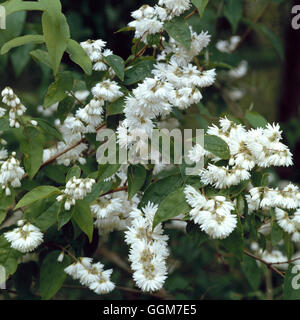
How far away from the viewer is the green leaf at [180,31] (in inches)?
48.9

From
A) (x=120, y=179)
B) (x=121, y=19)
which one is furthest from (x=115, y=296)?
(x=121, y=19)

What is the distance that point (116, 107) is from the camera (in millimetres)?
1241

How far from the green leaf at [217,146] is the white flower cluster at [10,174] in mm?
569

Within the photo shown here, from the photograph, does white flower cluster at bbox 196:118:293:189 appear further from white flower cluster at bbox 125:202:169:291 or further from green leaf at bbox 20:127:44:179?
green leaf at bbox 20:127:44:179

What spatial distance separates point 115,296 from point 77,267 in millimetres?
337

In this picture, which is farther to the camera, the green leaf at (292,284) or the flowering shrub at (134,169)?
the green leaf at (292,284)

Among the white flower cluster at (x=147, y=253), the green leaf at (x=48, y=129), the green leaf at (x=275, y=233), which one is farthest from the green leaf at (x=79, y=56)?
the green leaf at (x=275, y=233)

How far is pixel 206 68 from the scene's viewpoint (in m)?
1.50

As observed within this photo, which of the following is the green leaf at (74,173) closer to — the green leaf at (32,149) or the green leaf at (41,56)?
the green leaf at (32,149)

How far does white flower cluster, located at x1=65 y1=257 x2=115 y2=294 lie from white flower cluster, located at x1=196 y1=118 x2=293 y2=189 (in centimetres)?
45

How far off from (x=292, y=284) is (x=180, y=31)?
0.86m

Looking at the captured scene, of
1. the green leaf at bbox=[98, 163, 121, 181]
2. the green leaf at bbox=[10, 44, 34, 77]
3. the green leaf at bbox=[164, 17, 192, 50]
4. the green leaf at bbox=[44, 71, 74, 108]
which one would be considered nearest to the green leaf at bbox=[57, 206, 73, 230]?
the green leaf at bbox=[98, 163, 121, 181]

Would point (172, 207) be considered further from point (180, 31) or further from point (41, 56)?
point (41, 56)
